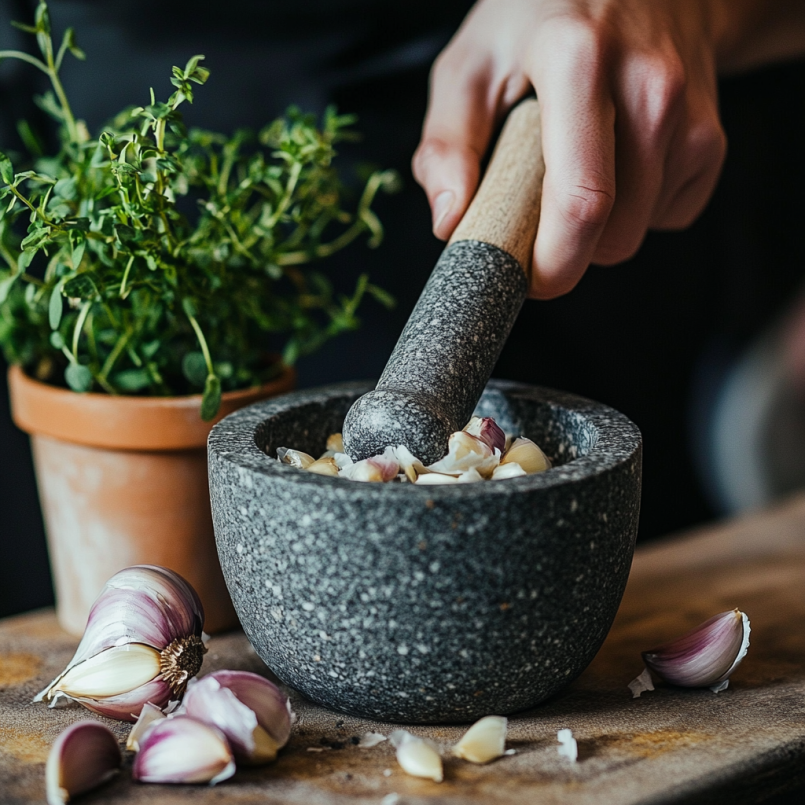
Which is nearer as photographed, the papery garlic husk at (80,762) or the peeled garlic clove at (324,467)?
the papery garlic husk at (80,762)

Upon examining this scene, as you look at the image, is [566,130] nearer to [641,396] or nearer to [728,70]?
[728,70]

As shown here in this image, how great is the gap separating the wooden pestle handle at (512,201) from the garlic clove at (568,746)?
41 centimetres

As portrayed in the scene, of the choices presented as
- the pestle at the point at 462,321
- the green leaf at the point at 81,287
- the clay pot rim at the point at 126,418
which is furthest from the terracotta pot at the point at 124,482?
the pestle at the point at 462,321

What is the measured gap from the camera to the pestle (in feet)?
2.37

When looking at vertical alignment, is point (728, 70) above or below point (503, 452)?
above

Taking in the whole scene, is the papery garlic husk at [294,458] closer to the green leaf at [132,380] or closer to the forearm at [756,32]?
the green leaf at [132,380]

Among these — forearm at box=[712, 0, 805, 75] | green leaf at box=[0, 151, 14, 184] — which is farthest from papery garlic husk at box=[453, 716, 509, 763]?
forearm at box=[712, 0, 805, 75]

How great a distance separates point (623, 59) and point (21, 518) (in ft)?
3.48

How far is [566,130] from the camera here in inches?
32.0

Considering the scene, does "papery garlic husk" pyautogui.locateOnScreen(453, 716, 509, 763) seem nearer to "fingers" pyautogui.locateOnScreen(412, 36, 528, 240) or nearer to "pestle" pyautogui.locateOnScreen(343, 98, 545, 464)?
"pestle" pyautogui.locateOnScreen(343, 98, 545, 464)

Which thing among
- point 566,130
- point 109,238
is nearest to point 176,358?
point 109,238

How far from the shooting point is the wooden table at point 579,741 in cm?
62

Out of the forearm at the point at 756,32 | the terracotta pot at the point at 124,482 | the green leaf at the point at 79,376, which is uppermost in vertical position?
the forearm at the point at 756,32

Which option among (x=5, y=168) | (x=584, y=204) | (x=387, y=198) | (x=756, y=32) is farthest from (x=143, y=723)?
(x=756, y=32)
